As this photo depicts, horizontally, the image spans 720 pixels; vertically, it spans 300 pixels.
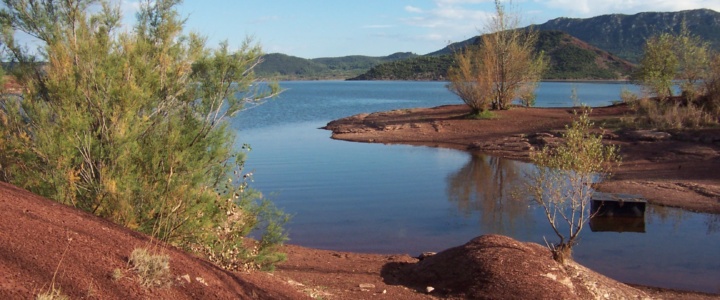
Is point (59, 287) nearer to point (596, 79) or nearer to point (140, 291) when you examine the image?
point (140, 291)

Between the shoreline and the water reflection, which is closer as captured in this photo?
the water reflection

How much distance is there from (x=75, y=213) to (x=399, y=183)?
14167 mm

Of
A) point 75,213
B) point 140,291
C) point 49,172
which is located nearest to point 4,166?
point 49,172

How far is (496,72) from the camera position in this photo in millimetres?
34719

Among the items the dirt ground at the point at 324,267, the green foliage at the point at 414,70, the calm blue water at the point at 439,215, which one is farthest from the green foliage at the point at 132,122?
the green foliage at the point at 414,70

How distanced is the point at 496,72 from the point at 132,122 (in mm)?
28879

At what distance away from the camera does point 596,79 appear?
369 feet

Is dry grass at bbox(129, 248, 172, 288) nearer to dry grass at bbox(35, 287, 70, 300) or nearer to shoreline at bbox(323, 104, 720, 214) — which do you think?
dry grass at bbox(35, 287, 70, 300)

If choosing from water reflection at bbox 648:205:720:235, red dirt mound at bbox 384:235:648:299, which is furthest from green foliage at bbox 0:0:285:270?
water reflection at bbox 648:205:720:235

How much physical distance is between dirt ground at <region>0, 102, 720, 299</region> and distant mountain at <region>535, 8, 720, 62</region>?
4901 inches

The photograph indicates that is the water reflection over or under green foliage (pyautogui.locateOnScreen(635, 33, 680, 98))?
under

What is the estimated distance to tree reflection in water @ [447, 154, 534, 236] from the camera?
14.5 metres

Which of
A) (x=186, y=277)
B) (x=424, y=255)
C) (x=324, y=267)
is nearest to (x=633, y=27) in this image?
(x=424, y=255)

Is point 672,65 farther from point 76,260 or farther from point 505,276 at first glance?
point 76,260
